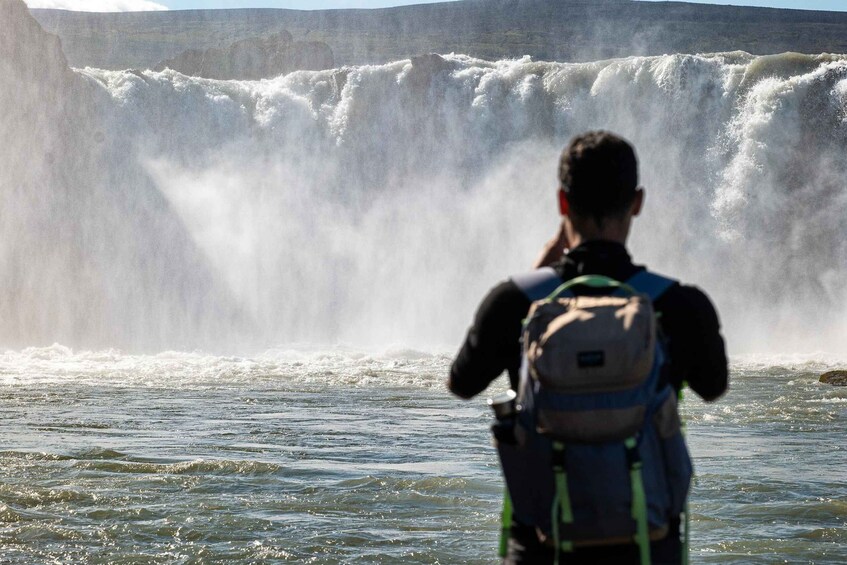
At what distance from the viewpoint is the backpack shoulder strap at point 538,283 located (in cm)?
279

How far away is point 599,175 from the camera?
2.84m

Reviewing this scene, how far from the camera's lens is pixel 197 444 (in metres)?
11.3

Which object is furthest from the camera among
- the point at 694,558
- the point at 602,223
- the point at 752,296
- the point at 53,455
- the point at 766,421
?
the point at 752,296

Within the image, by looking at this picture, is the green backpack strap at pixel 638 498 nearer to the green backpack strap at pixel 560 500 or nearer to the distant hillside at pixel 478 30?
the green backpack strap at pixel 560 500

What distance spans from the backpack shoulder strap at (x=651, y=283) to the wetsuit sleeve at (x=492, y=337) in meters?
0.25

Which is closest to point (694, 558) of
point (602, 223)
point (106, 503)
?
point (106, 503)

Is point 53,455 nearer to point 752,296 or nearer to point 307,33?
point 752,296

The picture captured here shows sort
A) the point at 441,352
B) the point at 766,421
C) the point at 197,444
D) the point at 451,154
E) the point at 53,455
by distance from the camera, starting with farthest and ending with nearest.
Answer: the point at 451,154 → the point at 441,352 → the point at 766,421 → the point at 197,444 → the point at 53,455

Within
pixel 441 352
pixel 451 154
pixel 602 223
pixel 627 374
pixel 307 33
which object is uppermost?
pixel 307 33

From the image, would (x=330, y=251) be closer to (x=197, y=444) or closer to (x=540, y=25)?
(x=197, y=444)

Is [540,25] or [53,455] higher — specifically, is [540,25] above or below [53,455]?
above

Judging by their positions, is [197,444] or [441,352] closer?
[197,444]

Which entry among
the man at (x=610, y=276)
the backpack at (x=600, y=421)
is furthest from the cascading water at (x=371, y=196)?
A: the backpack at (x=600, y=421)

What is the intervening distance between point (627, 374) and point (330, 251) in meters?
32.2
